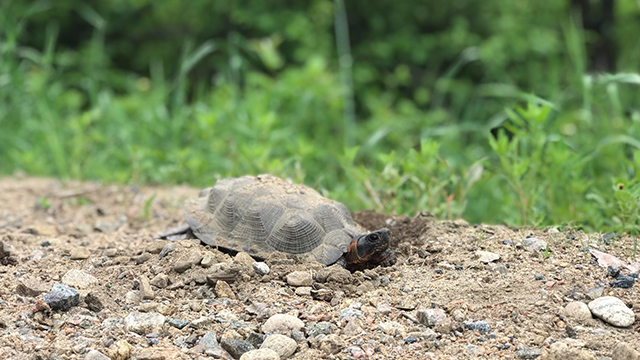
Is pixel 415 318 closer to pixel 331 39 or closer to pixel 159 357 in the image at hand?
pixel 159 357

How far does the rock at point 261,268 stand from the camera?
2477mm

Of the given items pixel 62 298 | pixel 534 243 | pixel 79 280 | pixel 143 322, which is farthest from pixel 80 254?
pixel 534 243

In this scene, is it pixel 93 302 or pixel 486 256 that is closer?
pixel 93 302

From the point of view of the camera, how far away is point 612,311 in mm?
2078

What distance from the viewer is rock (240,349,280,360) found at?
1.89 metres

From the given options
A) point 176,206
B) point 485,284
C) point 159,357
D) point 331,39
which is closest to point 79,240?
point 176,206

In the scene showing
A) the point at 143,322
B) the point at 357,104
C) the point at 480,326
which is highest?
the point at 143,322

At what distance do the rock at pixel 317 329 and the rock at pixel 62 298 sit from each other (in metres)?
0.94

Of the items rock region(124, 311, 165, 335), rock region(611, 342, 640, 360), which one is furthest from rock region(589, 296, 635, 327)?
rock region(124, 311, 165, 335)

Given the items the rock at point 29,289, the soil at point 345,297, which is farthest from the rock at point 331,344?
the rock at point 29,289

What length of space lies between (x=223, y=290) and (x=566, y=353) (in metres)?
1.33

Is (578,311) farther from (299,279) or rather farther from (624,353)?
(299,279)

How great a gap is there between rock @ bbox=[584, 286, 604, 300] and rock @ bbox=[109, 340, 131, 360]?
5.78 feet

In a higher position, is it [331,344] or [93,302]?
[93,302]
